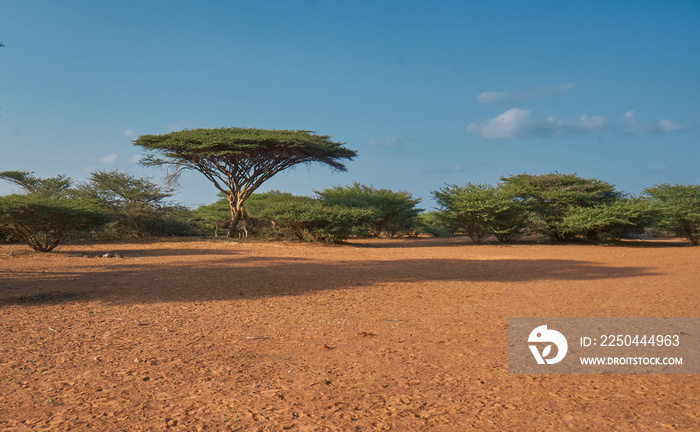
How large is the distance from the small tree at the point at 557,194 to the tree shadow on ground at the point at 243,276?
1166cm

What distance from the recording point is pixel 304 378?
13.9 feet

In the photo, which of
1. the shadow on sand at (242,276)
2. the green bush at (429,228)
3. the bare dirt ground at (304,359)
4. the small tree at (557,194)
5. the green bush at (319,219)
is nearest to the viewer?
the bare dirt ground at (304,359)

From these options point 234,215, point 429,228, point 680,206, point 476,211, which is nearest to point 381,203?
point 476,211

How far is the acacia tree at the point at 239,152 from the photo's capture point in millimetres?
25172

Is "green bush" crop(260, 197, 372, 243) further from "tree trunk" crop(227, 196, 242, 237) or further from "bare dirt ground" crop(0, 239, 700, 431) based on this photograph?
"bare dirt ground" crop(0, 239, 700, 431)

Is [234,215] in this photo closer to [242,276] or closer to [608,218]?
[242,276]

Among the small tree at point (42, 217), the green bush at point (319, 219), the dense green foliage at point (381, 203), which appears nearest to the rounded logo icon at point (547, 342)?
the small tree at point (42, 217)

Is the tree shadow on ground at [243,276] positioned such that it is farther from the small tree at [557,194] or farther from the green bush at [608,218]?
the small tree at [557,194]

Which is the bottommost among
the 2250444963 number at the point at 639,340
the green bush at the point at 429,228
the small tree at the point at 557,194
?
the 2250444963 number at the point at 639,340

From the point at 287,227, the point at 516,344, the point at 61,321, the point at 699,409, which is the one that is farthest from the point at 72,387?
the point at 287,227

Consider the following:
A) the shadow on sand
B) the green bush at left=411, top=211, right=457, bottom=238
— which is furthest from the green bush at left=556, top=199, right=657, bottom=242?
the shadow on sand

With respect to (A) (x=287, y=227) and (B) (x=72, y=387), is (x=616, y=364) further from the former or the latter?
(A) (x=287, y=227)

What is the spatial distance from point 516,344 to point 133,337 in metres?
4.50

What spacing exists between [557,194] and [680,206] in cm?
635
